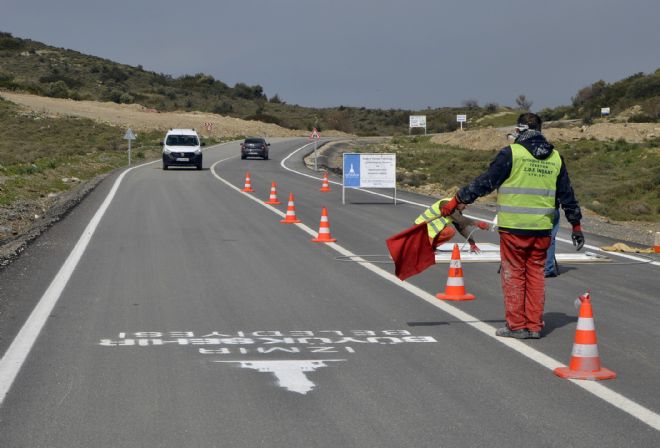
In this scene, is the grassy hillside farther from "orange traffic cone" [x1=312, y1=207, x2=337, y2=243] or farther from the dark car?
"orange traffic cone" [x1=312, y1=207, x2=337, y2=243]

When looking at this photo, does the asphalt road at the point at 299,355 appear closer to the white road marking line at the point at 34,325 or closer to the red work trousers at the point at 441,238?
the white road marking line at the point at 34,325

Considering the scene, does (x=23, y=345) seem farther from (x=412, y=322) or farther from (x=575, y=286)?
(x=575, y=286)

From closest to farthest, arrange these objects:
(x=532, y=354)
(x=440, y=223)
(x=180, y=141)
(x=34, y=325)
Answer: (x=532, y=354) → (x=34, y=325) → (x=440, y=223) → (x=180, y=141)

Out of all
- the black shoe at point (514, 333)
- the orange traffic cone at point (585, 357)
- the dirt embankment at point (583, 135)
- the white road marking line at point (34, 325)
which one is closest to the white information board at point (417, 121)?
the dirt embankment at point (583, 135)

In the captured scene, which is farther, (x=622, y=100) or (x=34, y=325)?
(x=622, y=100)

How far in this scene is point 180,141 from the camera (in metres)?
46.8

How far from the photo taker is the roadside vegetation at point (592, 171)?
1391 inches

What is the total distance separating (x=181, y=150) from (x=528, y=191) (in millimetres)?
37528

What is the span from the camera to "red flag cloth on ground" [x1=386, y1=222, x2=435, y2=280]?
34.1 ft

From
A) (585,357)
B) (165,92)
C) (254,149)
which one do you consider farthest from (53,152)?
(165,92)

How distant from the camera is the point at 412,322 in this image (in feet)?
32.6

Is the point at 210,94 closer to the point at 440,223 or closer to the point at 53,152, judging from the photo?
the point at 53,152

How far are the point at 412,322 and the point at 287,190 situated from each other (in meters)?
23.7

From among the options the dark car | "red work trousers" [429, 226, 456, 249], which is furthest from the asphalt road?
the dark car
